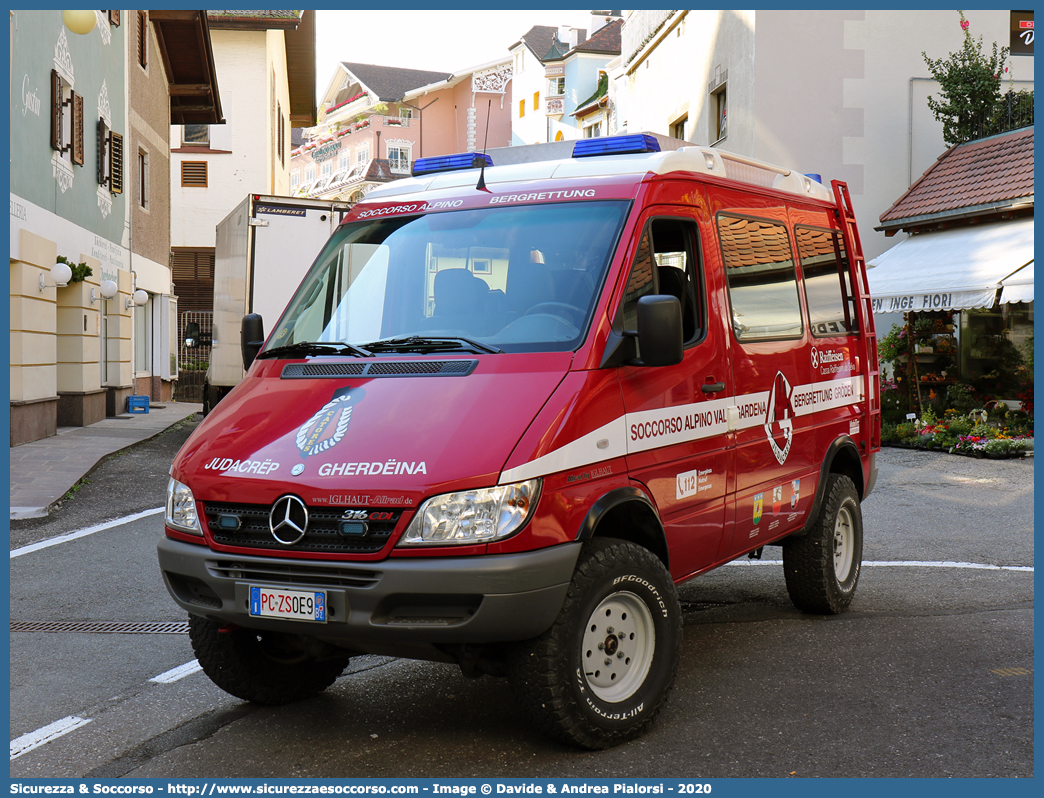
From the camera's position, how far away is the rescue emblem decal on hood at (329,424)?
4.18 metres

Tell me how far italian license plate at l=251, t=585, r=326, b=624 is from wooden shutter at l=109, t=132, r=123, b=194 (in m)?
19.0

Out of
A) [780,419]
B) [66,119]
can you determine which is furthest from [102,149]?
[780,419]

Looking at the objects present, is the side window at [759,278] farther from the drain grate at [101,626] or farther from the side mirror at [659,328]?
the drain grate at [101,626]

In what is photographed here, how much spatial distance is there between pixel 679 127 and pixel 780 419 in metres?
20.6

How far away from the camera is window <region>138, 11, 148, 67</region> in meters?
24.4

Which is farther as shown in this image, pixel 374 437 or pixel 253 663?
pixel 253 663

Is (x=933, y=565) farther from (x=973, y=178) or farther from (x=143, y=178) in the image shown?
(x=143, y=178)

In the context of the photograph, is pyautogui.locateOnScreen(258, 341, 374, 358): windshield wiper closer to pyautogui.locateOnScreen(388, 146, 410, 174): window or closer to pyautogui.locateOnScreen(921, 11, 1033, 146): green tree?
pyautogui.locateOnScreen(921, 11, 1033, 146): green tree

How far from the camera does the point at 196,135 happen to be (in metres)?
38.8

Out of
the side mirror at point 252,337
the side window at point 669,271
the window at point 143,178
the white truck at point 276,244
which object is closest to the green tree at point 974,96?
the white truck at point 276,244

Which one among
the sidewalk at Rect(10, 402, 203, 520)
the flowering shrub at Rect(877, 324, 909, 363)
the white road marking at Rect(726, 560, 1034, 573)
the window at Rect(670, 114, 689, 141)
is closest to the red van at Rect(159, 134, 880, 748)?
the white road marking at Rect(726, 560, 1034, 573)

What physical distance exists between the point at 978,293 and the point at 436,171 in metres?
11.0

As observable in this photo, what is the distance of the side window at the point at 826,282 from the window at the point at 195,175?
3476cm

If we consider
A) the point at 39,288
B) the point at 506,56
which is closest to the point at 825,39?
the point at 39,288
